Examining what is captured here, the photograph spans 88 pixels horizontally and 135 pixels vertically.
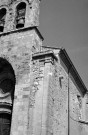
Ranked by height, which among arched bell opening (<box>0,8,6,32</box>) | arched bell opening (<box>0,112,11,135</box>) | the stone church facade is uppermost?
arched bell opening (<box>0,8,6,32</box>)

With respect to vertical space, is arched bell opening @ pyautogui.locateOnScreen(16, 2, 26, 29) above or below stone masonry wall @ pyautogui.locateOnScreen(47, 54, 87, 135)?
above

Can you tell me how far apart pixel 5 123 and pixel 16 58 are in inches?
117

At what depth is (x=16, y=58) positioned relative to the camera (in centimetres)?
1104

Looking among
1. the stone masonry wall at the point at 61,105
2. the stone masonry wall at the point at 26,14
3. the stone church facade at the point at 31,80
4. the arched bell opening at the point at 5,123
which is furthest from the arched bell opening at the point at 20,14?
the arched bell opening at the point at 5,123

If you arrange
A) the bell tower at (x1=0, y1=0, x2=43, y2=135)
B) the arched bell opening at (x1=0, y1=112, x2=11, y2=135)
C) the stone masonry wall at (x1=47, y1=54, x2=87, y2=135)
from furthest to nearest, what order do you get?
the arched bell opening at (x1=0, y1=112, x2=11, y2=135) → the stone masonry wall at (x1=47, y1=54, x2=87, y2=135) → the bell tower at (x1=0, y1=0, x2=43, y2=135)

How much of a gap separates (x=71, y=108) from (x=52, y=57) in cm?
431

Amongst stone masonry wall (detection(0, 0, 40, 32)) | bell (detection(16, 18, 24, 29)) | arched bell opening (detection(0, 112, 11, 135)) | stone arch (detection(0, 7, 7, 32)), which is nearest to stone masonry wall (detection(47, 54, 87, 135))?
arched bell opening (detection(0, 112, 11, 135))

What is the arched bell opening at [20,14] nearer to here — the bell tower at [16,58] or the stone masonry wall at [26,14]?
the bell tower at [16,58]

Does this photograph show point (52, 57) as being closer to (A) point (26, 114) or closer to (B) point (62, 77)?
(B) point (62, 77)

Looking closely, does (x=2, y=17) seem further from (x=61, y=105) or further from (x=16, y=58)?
(x=61, y=105)

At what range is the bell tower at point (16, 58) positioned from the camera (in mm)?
9719

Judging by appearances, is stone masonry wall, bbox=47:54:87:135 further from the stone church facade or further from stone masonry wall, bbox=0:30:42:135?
stone masonry wall, bbox=0:30:42:135

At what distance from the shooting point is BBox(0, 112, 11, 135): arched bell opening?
1038 cm

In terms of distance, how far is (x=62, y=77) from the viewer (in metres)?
11.9
